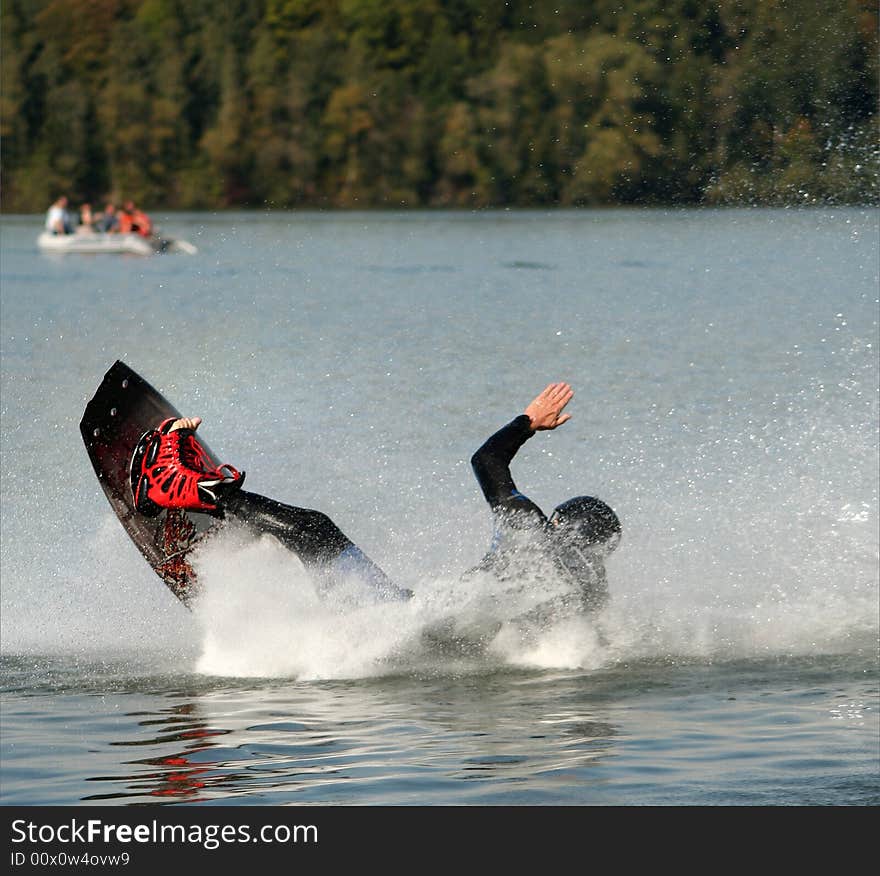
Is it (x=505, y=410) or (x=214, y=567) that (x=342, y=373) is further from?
(x=214, y=567)

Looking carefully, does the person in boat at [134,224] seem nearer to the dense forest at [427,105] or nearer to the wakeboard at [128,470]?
the dense forest at [427,105]

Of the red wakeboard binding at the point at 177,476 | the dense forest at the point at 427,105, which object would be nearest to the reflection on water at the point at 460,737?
the red wakeboard binding at the point at 177,476

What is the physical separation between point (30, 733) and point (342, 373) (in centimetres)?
1578

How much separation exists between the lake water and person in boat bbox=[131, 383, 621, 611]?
0.19 meters

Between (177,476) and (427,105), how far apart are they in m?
60.9

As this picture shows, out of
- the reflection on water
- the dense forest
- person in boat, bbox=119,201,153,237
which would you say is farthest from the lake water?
person in boat, bbox=119,201,153,237

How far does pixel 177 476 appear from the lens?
9758 millimetres

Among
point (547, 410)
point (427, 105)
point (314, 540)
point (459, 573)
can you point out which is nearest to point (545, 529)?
point (547, 410)

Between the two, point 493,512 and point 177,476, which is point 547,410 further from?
point 177,476

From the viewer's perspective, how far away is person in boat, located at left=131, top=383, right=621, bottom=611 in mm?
9586

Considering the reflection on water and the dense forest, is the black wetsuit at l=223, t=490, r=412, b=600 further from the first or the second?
the dense forest

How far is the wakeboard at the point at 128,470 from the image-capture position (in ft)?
33.3

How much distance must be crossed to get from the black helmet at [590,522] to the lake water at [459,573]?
0.48 metres
